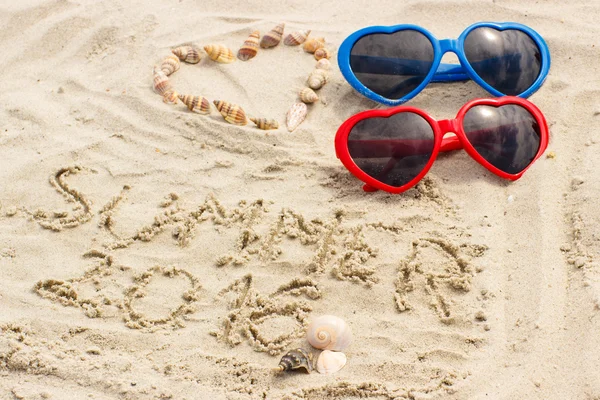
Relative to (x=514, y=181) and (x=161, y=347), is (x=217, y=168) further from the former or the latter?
(x=514, y=181)

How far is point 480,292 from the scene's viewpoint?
117 inches

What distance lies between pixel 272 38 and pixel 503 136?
1654 millimetres

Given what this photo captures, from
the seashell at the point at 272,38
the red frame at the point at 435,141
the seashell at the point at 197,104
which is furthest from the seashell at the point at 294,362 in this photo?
the seashell at the point at 272,38

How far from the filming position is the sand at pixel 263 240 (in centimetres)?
270

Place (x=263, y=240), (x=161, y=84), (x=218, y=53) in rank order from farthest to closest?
(x=218, y=53) → (x=161, y=84) → (x=263, y=240)

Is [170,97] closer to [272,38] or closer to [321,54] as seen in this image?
[272,38]

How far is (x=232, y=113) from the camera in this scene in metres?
3.84

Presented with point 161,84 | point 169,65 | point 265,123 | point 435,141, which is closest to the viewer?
point 435,141

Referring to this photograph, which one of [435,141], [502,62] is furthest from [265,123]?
[502,62]

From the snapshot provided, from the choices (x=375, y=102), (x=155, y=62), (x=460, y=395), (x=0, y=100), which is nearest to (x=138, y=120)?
(x=155, y=62)

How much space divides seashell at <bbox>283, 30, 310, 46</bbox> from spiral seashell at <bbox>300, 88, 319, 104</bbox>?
523 millimetres

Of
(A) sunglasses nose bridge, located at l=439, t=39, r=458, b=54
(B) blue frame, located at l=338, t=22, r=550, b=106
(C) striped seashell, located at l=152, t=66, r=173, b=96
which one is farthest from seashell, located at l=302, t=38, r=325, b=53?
(C) striped seashell, located at l=152, t=66, r=173, b=96

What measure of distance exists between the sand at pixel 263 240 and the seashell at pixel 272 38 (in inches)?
3.9

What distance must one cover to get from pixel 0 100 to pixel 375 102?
2.22m
